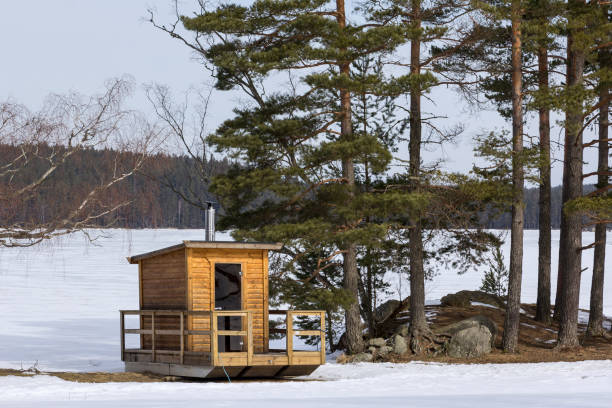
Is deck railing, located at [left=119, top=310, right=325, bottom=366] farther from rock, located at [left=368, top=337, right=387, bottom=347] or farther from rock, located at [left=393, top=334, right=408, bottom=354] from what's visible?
rock, located at [left=393, top=334, right=408, bottom=354]

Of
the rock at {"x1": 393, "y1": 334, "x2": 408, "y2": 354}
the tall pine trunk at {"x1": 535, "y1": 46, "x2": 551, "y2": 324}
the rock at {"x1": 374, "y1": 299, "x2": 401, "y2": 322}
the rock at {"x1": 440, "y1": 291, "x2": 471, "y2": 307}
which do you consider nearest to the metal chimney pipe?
the rock at {"x1": 393, "y1": 334, "x2": 408, "y2": 354}

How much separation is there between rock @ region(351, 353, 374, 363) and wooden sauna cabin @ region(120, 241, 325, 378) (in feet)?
9.41

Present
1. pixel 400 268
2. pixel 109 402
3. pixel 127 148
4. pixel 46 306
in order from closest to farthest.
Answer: pixel 109 402
pixel 127 148
pixel 400 268
pixel 46 306

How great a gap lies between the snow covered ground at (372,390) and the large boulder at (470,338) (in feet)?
5.65

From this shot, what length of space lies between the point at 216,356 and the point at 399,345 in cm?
642

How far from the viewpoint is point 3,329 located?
28453 mm

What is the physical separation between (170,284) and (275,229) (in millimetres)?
2610

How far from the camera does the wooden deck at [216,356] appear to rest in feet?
50.0

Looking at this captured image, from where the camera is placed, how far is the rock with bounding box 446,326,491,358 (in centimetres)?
2002

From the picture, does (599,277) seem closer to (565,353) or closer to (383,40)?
(565,353)

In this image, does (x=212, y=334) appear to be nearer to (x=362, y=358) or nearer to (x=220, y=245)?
(x=220, y=245)

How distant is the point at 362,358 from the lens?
19672mm

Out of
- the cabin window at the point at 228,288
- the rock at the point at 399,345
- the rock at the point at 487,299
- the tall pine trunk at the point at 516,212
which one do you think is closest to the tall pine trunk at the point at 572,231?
the tall pine trunk at the point at 516,212

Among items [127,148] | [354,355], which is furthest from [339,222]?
[127,148]
